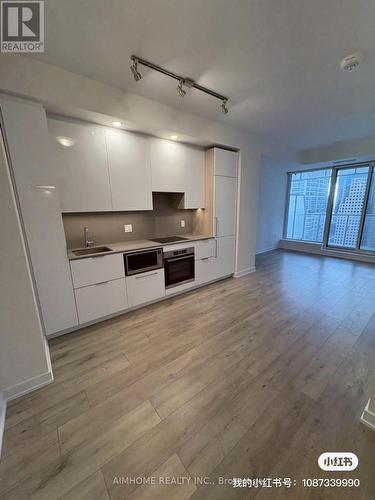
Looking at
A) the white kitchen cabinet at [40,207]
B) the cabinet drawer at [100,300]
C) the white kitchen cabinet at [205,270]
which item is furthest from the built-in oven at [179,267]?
the white kitchen cabinet at [40,207]

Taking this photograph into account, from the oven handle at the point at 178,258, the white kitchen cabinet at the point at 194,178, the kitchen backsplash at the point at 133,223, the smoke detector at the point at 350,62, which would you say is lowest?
the oven handle at the point at 178,258

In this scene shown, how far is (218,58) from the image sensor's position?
5.73ft

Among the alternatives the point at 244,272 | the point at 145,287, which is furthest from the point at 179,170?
the point at 244,272

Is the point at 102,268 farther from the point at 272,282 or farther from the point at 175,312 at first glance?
the point at 272,282

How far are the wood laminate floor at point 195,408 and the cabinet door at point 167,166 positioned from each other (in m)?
1.96

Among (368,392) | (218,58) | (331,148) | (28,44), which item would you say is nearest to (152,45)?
(218,58)

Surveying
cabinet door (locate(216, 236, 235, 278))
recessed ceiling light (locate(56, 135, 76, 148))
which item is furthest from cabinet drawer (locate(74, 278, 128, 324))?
cabinet door (locate(216, 236, 235, 278))

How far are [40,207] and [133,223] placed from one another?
132 cm

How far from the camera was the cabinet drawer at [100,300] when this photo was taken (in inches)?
91.0

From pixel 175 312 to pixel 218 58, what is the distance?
2868 mm

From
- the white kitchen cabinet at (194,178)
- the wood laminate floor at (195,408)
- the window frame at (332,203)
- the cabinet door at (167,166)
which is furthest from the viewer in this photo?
the window frame at (332,203)

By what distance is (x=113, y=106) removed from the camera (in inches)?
83.7

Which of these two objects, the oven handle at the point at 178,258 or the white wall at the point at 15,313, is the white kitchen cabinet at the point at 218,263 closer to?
the oven handle at the point at 178,258

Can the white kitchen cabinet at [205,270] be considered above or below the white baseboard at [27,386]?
above
